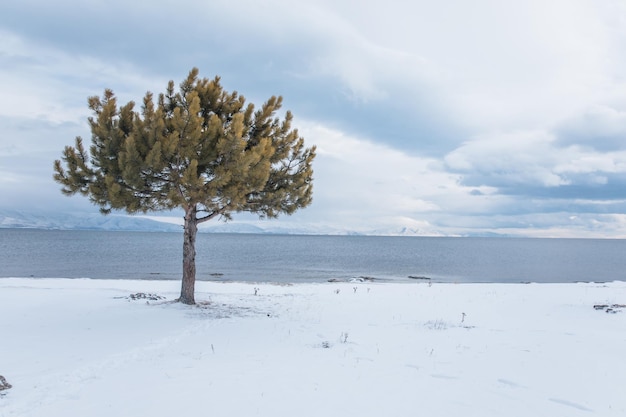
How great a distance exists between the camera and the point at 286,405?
611 cm

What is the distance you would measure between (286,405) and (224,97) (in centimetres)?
1263

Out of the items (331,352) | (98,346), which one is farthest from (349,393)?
(98,346)

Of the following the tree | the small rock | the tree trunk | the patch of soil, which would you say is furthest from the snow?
the tree

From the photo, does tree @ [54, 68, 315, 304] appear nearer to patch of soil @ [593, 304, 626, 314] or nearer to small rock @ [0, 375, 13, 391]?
small rock @ [0, 375, 13, 391]

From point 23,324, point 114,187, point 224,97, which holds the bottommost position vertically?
point 23,324

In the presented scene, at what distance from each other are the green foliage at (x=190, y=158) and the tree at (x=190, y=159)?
0.03 meters

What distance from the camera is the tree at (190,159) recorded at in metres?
12.6

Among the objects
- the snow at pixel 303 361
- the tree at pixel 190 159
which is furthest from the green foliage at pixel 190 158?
the snow at pixel 303 361

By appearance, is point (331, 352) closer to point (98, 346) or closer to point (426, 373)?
point (426, 373)

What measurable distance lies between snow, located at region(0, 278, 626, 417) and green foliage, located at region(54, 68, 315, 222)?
13.9 ft

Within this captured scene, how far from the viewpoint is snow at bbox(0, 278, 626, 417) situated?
625 cm

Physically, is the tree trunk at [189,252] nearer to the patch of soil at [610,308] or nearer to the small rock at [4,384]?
the small rock at [4,384]

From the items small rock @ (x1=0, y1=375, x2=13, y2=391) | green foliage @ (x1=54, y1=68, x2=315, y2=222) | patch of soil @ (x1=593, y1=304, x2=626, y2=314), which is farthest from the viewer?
patch of soil @ (x1=593, y1=304, x2=626, y2=314)

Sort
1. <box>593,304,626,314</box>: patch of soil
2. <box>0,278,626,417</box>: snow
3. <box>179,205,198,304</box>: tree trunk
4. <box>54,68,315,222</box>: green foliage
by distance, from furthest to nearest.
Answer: <box>179,205,198,304</box>: tree trunk < <box>593,304,626,314</box>: patch of soil < <box>54,68,315,222</box>: green foliage < <box>0,278,626,417</box>: snow
